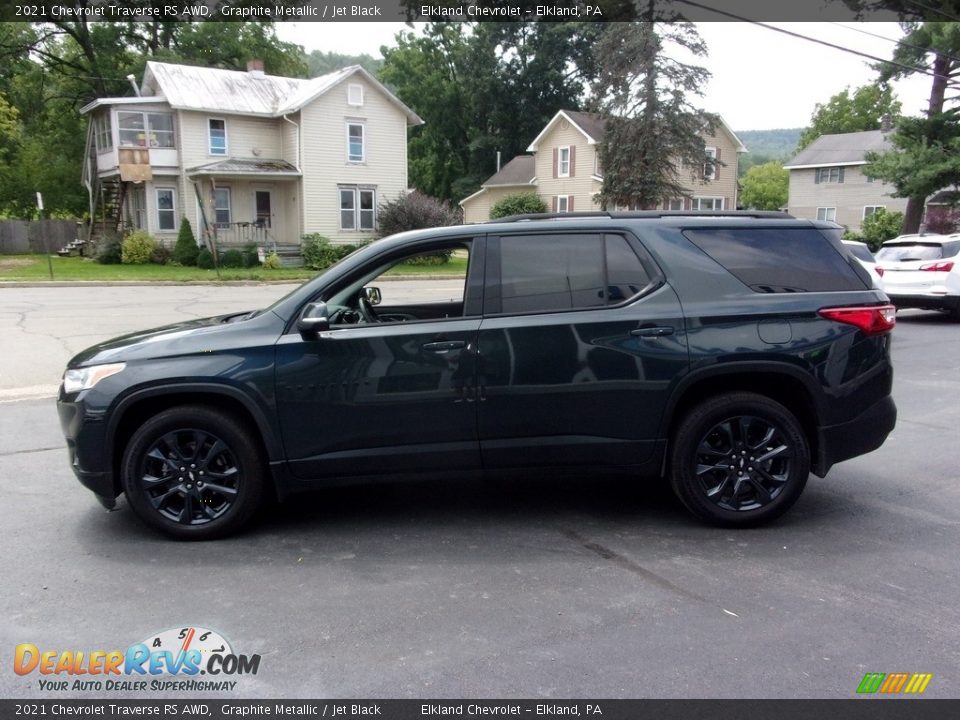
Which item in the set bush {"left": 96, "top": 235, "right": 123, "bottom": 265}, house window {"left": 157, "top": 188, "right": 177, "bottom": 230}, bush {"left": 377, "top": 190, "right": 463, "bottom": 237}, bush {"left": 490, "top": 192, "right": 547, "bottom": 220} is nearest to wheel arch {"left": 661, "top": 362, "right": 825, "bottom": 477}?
bush {"left": 377, "top": 190, "right": 463, "bottom": 237}

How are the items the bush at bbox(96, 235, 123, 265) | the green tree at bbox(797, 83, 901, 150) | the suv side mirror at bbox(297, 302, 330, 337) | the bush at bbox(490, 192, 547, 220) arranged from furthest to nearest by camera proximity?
the green tree at bbox(797, 83, 901, 150) < the bush at bbox(490, 192, 547, 220) < the bush at bbox(96, 235, 123, 265) < the suv side mirror at bbox(297, 302, 330, 337)

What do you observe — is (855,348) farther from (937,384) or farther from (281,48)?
(281,48)

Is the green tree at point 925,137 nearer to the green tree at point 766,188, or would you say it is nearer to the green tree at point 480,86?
the green tree at point 480,86

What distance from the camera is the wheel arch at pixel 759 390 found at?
4.53m

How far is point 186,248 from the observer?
3164 cm

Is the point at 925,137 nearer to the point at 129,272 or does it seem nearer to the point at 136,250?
the point at 129,272

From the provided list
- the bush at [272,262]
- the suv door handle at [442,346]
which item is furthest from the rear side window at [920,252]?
the bush at [272,262]

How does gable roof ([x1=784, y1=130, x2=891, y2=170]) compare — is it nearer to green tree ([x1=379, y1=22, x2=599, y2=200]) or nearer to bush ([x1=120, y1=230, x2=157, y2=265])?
green tree ([x1=379, y1=22, x2=599, y2=200])

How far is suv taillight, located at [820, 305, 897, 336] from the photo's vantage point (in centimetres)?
461

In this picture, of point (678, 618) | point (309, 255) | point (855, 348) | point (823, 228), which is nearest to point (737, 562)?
point (678, 618)

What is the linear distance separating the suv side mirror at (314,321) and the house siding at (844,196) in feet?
158

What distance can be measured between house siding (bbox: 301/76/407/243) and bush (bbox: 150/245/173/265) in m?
5.99

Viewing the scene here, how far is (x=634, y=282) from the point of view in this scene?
4.62m

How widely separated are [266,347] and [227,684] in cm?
191
